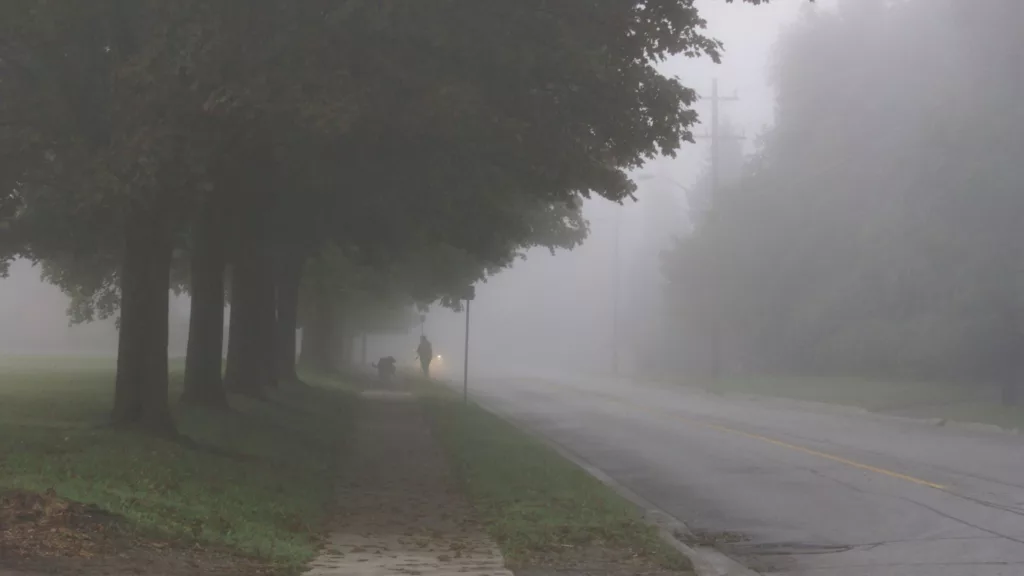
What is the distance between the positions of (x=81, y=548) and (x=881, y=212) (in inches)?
1226

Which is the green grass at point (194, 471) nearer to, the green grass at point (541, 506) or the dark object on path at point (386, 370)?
the green grass at point (541, 506)

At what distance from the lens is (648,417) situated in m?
27.4

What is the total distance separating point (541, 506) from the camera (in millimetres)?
11727

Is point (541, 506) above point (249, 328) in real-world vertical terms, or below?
below

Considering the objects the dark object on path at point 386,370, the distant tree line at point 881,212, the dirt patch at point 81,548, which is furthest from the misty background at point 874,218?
the dirt patch at point 81,548

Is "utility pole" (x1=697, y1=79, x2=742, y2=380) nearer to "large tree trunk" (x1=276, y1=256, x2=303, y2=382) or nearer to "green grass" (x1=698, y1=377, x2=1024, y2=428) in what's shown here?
"green grass" (x1=698, y1=377, x2=1024, y2=428)

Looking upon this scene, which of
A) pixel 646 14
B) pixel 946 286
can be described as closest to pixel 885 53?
pixel 946 286

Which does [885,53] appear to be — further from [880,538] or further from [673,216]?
[673,216]

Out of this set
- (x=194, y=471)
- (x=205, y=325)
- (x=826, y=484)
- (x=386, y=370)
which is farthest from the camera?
(x=386, y=370)

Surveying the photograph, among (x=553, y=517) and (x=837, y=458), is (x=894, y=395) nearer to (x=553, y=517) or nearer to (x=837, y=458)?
(x=837, y=458)

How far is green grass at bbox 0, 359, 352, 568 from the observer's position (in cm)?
910

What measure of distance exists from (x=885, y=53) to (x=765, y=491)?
26437 millimetres

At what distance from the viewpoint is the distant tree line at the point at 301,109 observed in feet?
40.3

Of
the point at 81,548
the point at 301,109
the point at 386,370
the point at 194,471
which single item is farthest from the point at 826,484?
the point at 386,370
